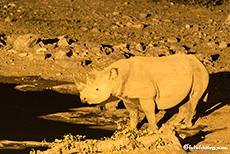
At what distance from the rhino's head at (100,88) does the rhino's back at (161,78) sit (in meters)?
0.30

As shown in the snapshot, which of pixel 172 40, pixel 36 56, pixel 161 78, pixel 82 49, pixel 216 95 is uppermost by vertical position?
pixel 172 40

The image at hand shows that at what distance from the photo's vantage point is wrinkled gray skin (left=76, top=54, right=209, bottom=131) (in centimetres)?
1042

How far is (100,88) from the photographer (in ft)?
34.2

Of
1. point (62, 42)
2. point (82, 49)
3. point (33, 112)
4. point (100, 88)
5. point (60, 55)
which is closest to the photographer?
point (100, 88)

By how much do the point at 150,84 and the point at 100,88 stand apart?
908mm

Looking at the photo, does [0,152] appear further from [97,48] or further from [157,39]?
[157,39]

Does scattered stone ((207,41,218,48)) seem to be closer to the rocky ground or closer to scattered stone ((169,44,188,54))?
the rocky ground

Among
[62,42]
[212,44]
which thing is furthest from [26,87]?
[212,44]

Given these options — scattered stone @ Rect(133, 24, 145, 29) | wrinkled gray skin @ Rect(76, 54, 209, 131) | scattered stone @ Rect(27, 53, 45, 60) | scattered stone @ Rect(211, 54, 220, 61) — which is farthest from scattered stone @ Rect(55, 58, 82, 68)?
wrinkled gray skin @ Rect(76, 54, 209, 131)

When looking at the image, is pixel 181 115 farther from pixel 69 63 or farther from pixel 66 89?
pixel 69 63

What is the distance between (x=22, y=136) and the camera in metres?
10.9

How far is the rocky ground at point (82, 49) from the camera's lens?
38.4ft

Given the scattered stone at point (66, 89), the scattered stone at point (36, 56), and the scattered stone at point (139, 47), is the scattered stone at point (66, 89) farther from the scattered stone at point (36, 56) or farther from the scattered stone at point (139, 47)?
the scattered stone at point (139, 47)

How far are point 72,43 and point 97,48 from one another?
892 mm
